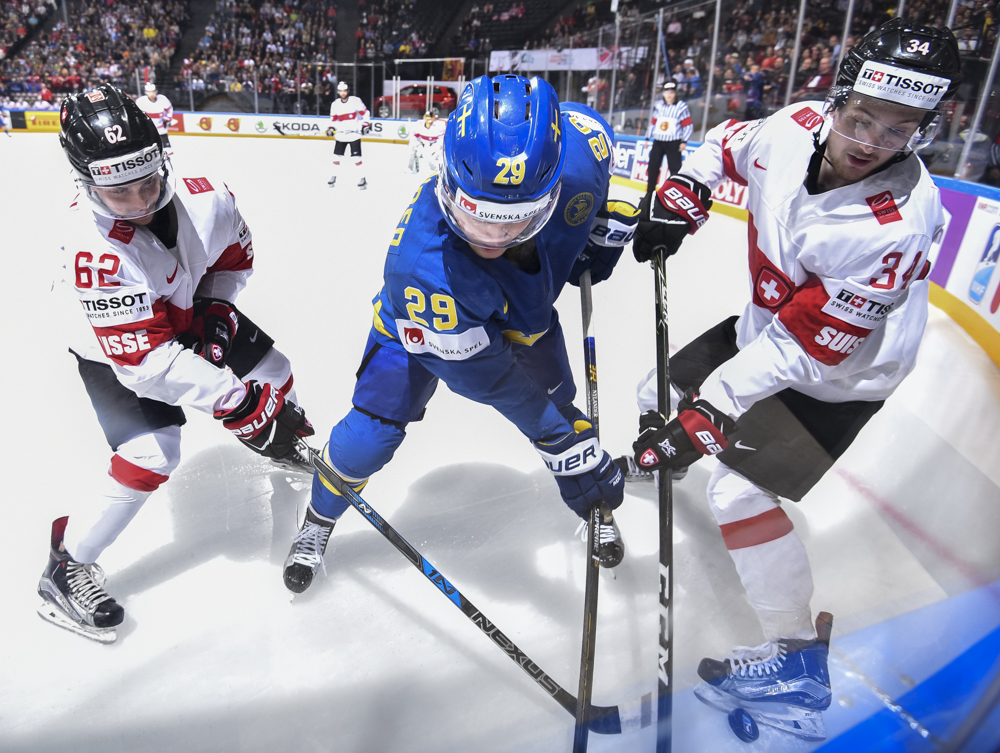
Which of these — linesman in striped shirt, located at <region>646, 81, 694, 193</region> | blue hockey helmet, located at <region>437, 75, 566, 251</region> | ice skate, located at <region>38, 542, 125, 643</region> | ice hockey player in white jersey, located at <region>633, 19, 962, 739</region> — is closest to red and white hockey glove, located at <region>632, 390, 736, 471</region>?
ice hockey player in white jersey, located at <region>633, 19, 962, 739</region>

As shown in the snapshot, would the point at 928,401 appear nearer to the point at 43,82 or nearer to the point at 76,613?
the point at 76,613

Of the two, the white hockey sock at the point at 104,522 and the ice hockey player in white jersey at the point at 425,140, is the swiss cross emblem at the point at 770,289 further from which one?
the ice hockey player in white jersey at the point at 425,140

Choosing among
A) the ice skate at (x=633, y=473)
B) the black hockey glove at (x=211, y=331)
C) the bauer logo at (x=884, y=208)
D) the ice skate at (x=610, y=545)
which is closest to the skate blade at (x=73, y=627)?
the black hockey glove at (x=211, y=331)

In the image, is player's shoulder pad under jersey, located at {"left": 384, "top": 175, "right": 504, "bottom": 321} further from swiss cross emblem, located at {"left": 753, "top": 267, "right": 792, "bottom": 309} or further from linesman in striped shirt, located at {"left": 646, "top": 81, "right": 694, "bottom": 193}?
linesman in striped shirt, located at {"left": 646, "top": 81, "right": 694, "bottom": 193}

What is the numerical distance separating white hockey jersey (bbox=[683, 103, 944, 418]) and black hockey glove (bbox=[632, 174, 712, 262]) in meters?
0.27

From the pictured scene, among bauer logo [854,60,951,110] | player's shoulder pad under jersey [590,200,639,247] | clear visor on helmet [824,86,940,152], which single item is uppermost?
bauer logo [854,60,951,110]

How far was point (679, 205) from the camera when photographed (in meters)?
1.94

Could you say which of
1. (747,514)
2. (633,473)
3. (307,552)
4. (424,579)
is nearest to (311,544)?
(307,552)

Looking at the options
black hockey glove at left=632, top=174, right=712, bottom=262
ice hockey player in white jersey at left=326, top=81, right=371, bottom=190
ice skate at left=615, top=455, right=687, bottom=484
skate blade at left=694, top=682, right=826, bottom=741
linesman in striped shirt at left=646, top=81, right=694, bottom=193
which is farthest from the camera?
ice hockey player in white jersey at left=326, top=81, right=371, bottom=190

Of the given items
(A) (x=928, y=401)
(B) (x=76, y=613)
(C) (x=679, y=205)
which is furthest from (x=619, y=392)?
(B) (x=76, y=613)

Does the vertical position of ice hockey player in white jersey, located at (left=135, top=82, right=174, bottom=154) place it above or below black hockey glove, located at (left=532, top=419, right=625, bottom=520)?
above

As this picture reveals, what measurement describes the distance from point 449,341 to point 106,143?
86 centimetres

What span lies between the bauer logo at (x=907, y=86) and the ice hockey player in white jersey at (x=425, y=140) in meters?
8.55

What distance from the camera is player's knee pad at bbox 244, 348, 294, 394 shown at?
201cm
